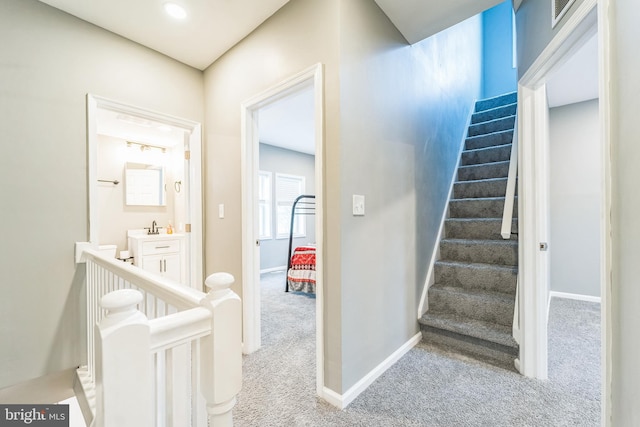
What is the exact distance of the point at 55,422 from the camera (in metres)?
1.26

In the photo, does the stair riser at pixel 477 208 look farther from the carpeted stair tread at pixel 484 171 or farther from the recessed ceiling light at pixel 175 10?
the recessed ceiling light at pixel 175 10

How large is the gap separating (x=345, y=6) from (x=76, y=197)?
2.19 metres

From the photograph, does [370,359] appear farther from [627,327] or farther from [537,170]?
[537,170]

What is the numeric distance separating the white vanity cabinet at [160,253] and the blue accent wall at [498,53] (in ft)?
18.8

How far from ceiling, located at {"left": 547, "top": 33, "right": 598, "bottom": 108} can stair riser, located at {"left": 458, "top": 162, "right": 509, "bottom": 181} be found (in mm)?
935

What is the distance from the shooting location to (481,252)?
101 inches

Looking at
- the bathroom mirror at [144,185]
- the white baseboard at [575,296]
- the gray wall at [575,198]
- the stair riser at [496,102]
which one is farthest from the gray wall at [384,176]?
the bathroom mirror at [144,185]

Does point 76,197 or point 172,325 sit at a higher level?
point 76,197

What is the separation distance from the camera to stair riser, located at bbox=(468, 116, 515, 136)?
3541 mm

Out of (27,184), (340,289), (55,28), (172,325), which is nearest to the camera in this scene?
(172,325)

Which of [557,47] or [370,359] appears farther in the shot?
[370,359]

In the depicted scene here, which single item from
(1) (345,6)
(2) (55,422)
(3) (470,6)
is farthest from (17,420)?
(3) (470,6)

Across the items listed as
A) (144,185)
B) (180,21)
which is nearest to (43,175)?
(180,21)

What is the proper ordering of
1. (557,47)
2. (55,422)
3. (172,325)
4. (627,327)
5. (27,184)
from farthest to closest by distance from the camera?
(27,184)
(557,47)
(55,422)
(627,327)
(172,325)
